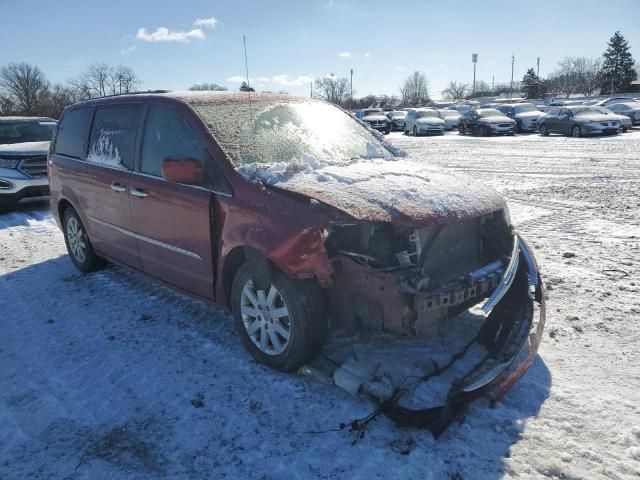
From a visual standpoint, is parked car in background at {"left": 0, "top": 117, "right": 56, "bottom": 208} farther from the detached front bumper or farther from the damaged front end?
the detached front bumper

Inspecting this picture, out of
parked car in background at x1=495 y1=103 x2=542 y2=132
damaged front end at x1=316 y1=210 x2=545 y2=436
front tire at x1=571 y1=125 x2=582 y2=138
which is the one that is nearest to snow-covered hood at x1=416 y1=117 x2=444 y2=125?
parked car in background at x1=495 y1=103 x2=542 y2=132

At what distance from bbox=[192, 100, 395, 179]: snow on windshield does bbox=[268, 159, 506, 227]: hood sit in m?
0.23

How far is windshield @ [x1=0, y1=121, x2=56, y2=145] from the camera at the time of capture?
9.90 metres

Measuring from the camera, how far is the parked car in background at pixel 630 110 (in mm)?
24281

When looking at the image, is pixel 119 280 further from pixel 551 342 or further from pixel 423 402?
pixel 551 342

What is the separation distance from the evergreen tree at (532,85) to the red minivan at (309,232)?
7765 centimetres

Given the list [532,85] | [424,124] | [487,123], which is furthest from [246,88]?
[532,85]

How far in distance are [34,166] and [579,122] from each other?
65.2 ft

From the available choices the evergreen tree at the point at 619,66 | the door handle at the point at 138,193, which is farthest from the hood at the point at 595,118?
the evergreen tree at the point at 619,66

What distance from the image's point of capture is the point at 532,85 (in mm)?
75812

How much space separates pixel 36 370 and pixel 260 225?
77.5 inches

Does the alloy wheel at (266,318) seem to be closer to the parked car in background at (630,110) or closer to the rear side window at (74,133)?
the rear side window at (74,133)

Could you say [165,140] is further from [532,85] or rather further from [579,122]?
[532,85]

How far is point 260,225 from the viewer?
10.6 ft
